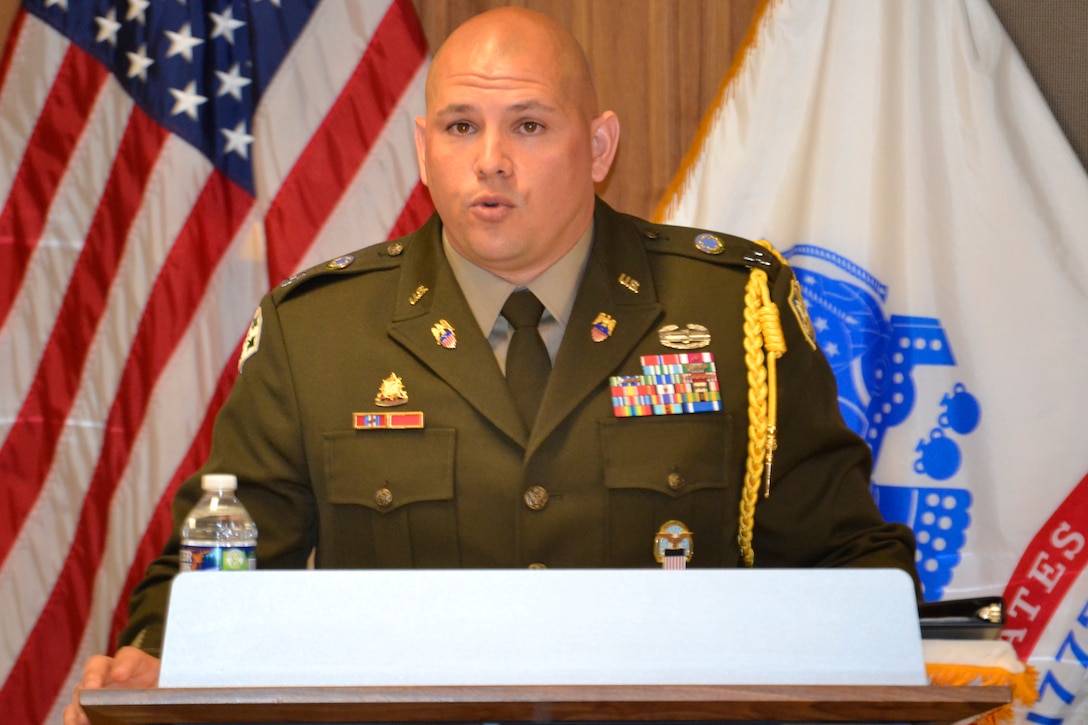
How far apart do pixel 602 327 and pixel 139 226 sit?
155 cm

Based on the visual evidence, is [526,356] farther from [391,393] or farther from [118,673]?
[118,673]

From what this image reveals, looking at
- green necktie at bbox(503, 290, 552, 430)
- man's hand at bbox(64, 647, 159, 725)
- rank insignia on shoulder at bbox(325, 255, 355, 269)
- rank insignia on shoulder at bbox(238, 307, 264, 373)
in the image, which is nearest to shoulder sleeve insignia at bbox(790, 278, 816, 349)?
green necktie at bbox(503, 290, 552, 430)

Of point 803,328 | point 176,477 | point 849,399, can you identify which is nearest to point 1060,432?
point 849,399

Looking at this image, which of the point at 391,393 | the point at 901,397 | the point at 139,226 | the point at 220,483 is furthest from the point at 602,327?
the point at 139,226

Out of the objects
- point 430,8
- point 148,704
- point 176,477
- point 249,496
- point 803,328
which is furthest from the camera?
point 430,8

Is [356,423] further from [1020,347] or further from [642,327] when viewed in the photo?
[1020,347]

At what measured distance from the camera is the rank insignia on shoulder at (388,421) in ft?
6.15

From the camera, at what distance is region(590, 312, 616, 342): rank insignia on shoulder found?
6.29 ft

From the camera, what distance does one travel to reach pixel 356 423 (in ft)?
6.16

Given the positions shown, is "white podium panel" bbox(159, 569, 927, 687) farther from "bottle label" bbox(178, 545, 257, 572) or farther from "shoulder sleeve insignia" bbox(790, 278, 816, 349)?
"shoulder sleeve insignia" bbox(790, 278, 816, 349)

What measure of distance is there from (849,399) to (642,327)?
3.36 feet

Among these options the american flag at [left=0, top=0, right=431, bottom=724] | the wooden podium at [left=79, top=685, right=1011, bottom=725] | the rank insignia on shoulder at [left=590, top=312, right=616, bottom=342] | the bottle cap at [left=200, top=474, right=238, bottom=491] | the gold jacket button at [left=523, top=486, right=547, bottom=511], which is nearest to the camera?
the wooden podium at [left=79, top=685, right=1011, bottom=725]

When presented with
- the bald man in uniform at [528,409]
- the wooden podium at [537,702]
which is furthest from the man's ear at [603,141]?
the wooden podium at [537,702]

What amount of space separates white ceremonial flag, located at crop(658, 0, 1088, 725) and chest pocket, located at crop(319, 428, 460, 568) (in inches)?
50.4
